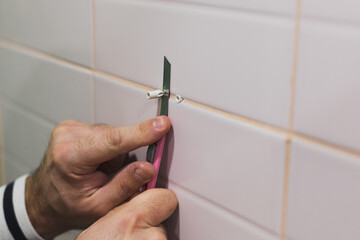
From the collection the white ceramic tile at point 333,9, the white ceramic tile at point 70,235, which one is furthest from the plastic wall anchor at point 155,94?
the white ceramic tile at point 70,235

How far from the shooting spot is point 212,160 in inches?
22.1

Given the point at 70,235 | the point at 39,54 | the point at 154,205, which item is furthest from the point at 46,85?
the point at 154,205

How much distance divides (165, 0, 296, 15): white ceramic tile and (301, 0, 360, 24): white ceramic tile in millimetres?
15

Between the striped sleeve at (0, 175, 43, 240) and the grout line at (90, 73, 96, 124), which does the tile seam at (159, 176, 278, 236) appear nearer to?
the grout line at (90, 73, 96, 124)

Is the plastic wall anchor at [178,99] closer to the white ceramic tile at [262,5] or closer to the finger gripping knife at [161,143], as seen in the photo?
the finger gripping knife at [161,143]

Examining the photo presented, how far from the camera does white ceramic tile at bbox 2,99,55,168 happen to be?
922 mm

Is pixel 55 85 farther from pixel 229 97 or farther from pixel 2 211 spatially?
pixel 229 97

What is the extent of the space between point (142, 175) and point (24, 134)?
1.52ft

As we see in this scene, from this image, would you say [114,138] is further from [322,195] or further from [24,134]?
[24,134]

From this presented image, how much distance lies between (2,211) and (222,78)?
479mm

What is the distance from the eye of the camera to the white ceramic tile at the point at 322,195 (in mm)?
434

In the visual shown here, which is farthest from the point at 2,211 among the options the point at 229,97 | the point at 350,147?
the point at 350,147

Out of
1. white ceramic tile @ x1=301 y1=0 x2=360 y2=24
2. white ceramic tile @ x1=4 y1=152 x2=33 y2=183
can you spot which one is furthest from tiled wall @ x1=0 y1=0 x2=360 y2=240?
white ceramic tile @ x1=4 y1=152 x2=33 y2=183

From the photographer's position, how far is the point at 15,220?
800mm
